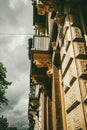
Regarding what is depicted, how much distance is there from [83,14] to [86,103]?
7.22 ft

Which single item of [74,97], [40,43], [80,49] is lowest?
[74,97]

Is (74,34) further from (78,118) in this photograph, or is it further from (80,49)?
(78,118)

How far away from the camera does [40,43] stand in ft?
27.1

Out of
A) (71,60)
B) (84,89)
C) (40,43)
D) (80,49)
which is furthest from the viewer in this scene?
(40,43)

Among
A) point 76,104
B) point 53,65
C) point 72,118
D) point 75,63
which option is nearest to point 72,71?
point 75,63

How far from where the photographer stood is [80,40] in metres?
3.86

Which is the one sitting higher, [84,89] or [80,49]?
[80,49]

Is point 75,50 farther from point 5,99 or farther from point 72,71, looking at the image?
point 5,99

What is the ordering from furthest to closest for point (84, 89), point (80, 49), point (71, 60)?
point (71, 60), point (80, 49), point (84, 89)

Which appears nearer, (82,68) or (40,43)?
(82,68)

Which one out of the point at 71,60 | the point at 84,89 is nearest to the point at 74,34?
the point at 71,60

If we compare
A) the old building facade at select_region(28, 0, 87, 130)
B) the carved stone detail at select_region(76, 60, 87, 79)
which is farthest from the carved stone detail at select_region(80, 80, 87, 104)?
the carved stone detail at select_region(76, 60, 87, 79)

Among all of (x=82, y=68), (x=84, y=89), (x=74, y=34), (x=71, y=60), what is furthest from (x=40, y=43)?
(x=84, y=89)

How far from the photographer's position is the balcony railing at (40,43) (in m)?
8.12
